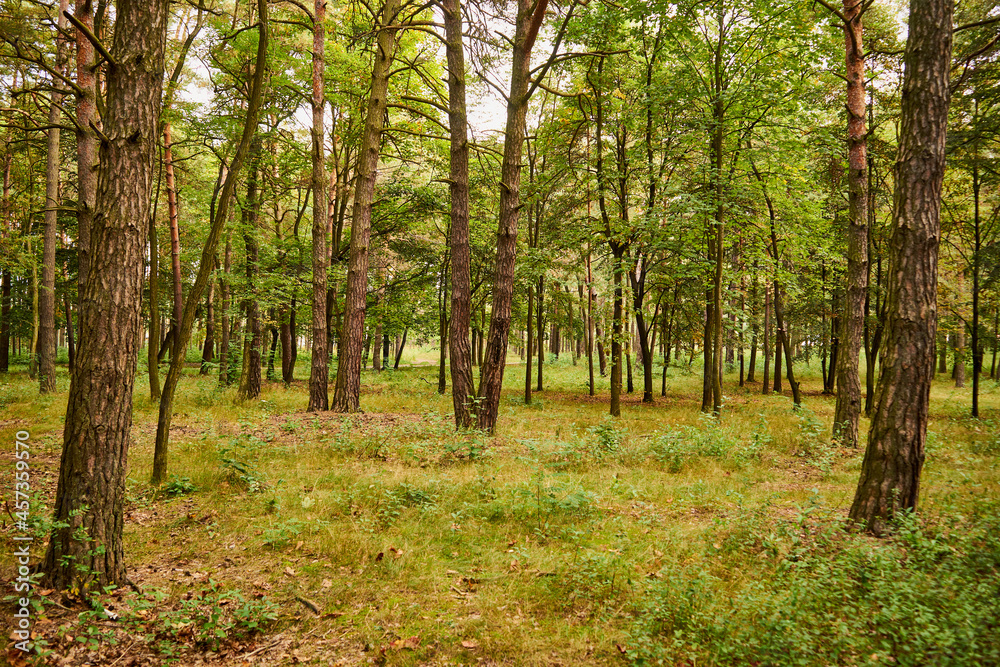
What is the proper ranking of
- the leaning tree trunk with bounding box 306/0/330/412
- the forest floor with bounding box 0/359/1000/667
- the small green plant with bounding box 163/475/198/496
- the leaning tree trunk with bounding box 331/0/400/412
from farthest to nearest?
1. the leaning tree trunk with bounding box 306/0/330/412
2. the leaning tree trunk with bounding box 331/0/400/412
3. the small green plant with bounding box 163/475/198/496
4. the forest floor with bounding box 0/359/1000/667

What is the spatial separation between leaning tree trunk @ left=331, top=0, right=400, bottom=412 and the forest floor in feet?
9.47

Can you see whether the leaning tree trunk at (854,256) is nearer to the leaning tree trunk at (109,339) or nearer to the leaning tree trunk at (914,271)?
the leaning tree trunk at (914,271)

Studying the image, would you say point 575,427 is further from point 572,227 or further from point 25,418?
point 25,418

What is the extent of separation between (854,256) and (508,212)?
25.0ft

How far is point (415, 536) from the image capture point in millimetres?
5469

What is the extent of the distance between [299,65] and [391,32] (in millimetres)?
5384

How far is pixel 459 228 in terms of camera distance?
10062 mm

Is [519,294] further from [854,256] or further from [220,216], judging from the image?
[220,216]

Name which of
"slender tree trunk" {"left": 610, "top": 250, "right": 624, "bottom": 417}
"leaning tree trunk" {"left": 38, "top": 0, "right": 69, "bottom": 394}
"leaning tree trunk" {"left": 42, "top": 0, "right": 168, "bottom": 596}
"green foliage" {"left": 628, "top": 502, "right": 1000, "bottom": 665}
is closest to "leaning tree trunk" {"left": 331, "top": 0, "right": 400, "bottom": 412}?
"slender tree trunk" {"left": 610, "top": 250, "right": 624, "bottom": 417}

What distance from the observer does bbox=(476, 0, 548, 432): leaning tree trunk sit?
9773 millimetres

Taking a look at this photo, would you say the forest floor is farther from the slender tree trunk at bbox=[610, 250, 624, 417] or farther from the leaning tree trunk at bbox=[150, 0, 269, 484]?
the slender tree trunk at bbox=[610, 250, 624, 417]

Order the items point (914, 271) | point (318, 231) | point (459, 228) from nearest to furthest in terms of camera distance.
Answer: point (914, 271), point (459, 228), point (318, 231)

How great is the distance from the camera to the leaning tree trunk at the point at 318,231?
12.0 meters

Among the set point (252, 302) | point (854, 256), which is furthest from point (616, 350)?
point (252, 302)
